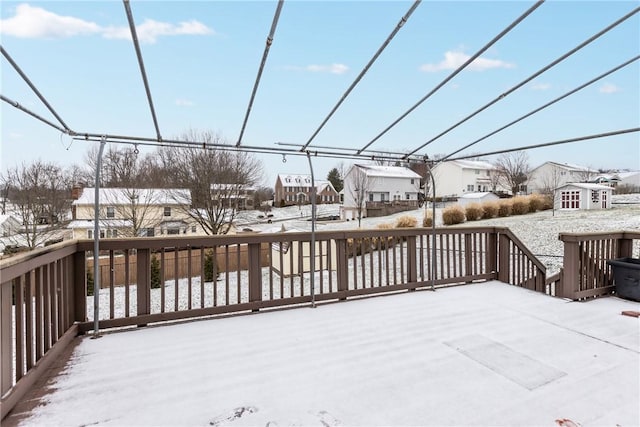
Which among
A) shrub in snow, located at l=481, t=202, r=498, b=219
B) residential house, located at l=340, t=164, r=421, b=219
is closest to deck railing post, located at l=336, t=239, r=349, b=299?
shrub in snow, located at l=481, t=202, r=498, b=219

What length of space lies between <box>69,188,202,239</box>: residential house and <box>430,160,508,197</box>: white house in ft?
72.4

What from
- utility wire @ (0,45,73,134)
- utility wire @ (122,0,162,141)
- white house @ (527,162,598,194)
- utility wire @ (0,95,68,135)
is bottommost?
utility wire @ (0,95,68,135)

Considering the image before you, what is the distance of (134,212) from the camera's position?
13758 millimetres

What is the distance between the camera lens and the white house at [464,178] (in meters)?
29.3

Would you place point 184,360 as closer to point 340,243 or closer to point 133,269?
point 340,243

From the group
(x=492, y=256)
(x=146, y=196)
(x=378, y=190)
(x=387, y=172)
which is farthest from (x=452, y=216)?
(x=146, y=196)

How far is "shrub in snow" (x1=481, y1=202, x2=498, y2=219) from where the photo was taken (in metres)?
16.7

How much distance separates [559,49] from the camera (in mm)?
2736

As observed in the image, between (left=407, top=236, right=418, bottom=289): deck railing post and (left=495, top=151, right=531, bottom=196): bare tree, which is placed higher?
(left=495, top=151, right=531, bottom=196): bare tree

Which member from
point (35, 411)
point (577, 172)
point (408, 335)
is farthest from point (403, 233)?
point (577, 172)

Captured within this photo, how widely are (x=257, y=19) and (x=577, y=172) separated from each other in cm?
2885

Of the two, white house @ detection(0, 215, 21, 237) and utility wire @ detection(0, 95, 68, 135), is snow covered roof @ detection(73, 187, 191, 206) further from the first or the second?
utility wire @ detection(0, 95, 68, 135)

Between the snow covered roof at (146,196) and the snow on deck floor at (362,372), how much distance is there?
479 inches

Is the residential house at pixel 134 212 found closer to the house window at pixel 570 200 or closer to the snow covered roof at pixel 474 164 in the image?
the house window at pixel 570 200
